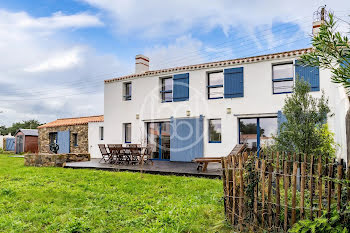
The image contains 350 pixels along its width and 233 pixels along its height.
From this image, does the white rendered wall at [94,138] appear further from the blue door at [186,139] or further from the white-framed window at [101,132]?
the blue door at [186,139]

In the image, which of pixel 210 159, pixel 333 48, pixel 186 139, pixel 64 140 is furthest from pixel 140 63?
pixel 333 48

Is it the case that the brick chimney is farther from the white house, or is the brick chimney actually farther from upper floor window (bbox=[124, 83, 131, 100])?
upper floor window (bbox=[124, 83, 131, 100])

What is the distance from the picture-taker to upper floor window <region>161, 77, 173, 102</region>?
45.7 ft

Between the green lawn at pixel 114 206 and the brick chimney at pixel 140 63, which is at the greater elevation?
the brick chimney at pixel 140 63

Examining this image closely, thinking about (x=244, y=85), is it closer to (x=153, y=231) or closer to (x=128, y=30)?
(x=128, y=30)

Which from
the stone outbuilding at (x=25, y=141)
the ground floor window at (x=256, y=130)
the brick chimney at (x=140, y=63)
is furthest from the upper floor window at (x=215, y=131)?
the stone outbuilding at (x=25, y=141)

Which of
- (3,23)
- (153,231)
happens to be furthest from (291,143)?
(3,23)

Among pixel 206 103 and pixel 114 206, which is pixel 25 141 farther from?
pixel 114 206

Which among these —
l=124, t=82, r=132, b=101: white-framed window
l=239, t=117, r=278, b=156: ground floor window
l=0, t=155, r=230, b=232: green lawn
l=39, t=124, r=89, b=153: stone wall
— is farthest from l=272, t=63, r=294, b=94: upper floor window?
l=39, t=124, r=89, b=153: stone wall

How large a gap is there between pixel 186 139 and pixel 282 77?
5348 millimetres

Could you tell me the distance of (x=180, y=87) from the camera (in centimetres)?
1332

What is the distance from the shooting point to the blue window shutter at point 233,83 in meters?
11.8

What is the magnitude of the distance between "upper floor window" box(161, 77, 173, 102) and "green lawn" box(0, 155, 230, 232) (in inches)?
273

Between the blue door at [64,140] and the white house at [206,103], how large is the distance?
4.64 m
